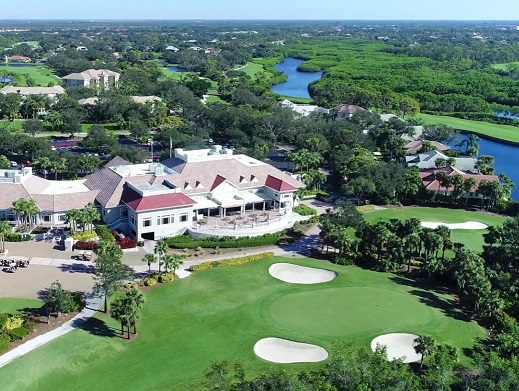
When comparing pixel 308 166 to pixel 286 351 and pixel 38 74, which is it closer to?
pixel 286 351

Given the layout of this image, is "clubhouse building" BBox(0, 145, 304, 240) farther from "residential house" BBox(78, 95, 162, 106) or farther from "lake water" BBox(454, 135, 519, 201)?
"residential house" BBox(78, 95, 162, 106)

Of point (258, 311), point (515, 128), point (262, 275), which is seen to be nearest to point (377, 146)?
point (515, 128)

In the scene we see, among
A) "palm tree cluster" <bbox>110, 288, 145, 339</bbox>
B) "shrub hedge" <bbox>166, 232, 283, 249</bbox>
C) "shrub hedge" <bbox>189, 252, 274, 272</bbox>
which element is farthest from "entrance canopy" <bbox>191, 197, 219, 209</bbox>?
"palm tree cluster" <bbox>110, 288, 145, 339</bbox>

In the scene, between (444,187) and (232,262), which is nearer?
(232,262)

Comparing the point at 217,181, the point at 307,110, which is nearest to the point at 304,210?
the point at 217,181

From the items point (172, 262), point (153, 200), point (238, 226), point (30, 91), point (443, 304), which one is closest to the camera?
point (443, 304)

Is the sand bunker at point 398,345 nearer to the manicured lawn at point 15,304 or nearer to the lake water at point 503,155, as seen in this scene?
the manicured lawn at point 15,304
